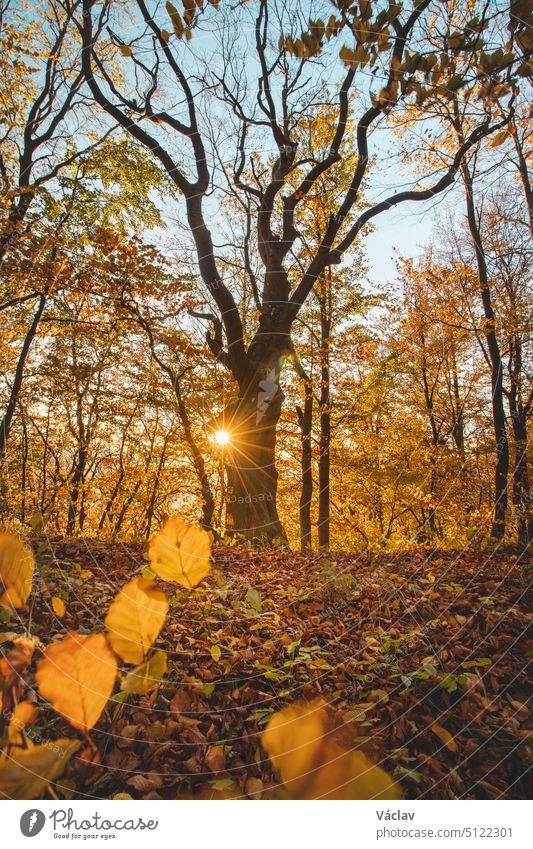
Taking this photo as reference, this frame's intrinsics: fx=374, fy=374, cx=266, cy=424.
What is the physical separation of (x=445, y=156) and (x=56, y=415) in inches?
487

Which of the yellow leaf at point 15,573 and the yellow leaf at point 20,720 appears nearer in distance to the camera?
the yellow leaf at point 20,720

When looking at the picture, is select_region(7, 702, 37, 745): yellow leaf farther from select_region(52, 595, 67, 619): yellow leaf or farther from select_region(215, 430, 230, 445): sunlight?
select_region(215, 430, 230, 445): sunlight

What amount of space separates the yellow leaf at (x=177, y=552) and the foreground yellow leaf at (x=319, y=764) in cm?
93

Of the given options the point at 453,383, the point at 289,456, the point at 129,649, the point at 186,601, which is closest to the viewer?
the point at 129,649

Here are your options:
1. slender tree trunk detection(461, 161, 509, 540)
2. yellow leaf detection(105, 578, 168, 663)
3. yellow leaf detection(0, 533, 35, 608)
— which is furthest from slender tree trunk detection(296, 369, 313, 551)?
yellow leaf detection(0, 533, 35, 608)

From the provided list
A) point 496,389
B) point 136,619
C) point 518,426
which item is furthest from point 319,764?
point 518,426

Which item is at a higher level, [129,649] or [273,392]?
[273,392]

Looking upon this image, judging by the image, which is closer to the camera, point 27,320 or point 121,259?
point 121,259

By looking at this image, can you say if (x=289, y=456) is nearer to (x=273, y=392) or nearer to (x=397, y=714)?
(x=273, y=392)

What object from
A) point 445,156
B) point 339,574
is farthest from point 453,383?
point 339,574

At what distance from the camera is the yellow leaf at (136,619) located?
2064 mm

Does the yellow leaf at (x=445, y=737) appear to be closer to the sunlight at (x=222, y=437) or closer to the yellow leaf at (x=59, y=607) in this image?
the yellow leaf at (x=59, y=607)

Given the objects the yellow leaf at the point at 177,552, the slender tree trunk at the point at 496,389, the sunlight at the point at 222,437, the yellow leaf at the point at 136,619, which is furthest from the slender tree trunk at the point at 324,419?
the yellow leaf at the point at 136,619

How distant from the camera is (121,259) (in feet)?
20.0
